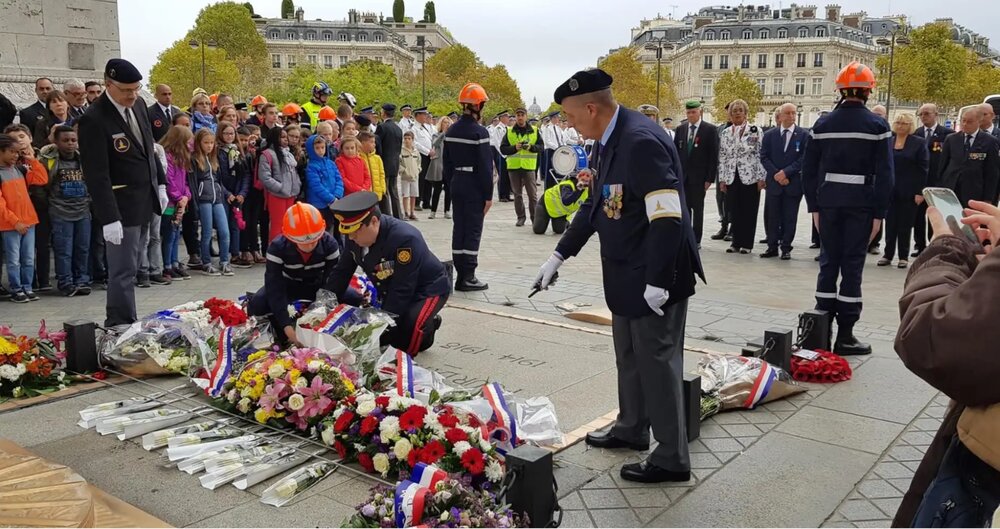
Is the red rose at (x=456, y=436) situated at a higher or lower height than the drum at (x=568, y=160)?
lower

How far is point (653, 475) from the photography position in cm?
396

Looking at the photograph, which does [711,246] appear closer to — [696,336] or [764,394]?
[696,336]

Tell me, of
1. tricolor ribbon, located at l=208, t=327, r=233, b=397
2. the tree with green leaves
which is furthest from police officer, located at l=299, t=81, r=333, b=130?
the tree with green leaves

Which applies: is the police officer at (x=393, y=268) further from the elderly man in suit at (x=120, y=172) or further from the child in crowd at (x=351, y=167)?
the child in crowd at (x=351, y=167)

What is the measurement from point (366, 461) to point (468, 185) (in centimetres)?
549

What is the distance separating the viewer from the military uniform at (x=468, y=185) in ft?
30.0

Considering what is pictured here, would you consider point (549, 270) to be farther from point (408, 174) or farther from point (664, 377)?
point (408, 174)

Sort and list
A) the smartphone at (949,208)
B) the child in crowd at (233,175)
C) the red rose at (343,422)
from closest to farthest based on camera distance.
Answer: the smartphone at (949,208)
the red rose at (343,422)
the child in crowd at (233,175)

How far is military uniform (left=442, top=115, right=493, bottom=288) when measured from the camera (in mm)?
9133

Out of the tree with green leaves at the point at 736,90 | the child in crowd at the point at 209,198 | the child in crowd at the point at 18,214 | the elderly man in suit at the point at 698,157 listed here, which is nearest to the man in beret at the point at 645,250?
the child in crowd at the point at 18,214

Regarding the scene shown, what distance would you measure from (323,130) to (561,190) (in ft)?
13.0

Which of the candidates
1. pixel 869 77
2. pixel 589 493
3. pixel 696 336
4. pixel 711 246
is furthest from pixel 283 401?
pixel 711 246

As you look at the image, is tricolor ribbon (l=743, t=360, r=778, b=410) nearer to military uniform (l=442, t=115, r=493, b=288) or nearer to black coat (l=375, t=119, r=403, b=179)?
military uniform (l=442, t=115, r=493, b=288)

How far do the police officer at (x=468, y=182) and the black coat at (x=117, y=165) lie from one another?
130 inches
